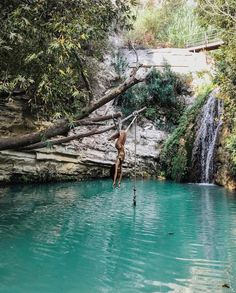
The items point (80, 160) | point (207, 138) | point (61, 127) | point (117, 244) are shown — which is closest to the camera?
point (117, 244)

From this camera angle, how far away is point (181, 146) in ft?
57.4

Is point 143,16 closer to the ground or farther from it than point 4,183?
farther from it

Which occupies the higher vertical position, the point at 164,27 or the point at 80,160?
the point at 164,27

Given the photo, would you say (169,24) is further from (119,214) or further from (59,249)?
(59,249)

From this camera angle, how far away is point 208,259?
5.85 m

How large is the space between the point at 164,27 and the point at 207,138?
12092 mm

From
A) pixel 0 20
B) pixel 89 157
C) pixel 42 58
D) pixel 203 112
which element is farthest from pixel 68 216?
pixel 203 112

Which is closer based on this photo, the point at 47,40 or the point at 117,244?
the point at 117,244

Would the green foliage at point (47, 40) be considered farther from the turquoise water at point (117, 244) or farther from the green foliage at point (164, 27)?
the green foliage at point (164, 27)

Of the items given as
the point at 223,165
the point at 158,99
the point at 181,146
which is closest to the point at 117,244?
the point at 223,165

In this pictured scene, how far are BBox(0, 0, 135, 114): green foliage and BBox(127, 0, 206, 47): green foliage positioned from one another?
17.0m

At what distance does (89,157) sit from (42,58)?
9.97m

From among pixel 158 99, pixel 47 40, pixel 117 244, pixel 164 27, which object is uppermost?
pixel 164 27

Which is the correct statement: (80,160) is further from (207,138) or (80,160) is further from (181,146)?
(207,138)
